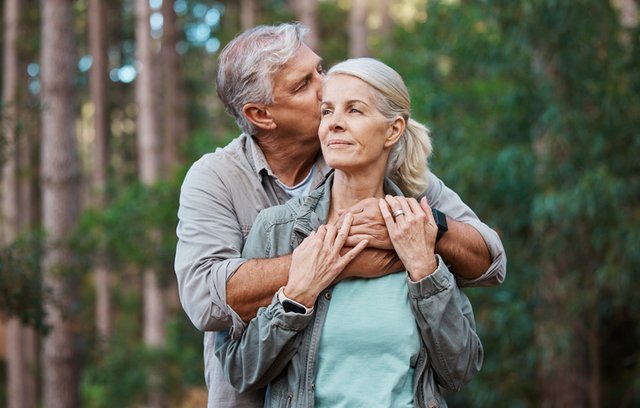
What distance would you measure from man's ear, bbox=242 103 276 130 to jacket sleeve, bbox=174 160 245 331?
22 centimetres

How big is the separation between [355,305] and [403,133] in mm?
566

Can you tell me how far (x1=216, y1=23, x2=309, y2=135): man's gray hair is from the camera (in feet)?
10.6

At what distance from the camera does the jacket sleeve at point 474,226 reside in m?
3.08

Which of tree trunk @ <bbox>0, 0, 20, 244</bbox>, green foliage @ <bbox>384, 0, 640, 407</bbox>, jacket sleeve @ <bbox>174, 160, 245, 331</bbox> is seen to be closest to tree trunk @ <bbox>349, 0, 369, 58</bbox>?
green foliage @ <bbox>384, 0, 640, 407</bbox>

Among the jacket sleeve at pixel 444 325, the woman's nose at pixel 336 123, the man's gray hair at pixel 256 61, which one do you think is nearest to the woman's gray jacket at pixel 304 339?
the jacket sleeve at pixel 444 325

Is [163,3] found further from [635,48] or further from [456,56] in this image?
[635,48]

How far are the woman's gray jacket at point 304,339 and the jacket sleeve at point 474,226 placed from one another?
0.15 meters

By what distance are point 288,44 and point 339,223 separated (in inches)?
26.3

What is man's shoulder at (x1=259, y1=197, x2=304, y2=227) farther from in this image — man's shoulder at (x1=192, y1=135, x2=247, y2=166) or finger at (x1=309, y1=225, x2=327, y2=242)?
man's shoulder at (x1=192, y1=135, x2=247, y2=166)

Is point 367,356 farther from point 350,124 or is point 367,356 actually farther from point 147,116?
point 147,116

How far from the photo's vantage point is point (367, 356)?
9.21ft

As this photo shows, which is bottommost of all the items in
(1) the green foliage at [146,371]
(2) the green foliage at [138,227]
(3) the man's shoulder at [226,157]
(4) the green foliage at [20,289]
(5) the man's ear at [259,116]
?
(1) the green foliage at [146,371]

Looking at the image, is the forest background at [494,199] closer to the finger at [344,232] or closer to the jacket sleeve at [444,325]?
the finger at [344,232]

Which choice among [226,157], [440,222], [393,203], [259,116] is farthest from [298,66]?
[440,222]
